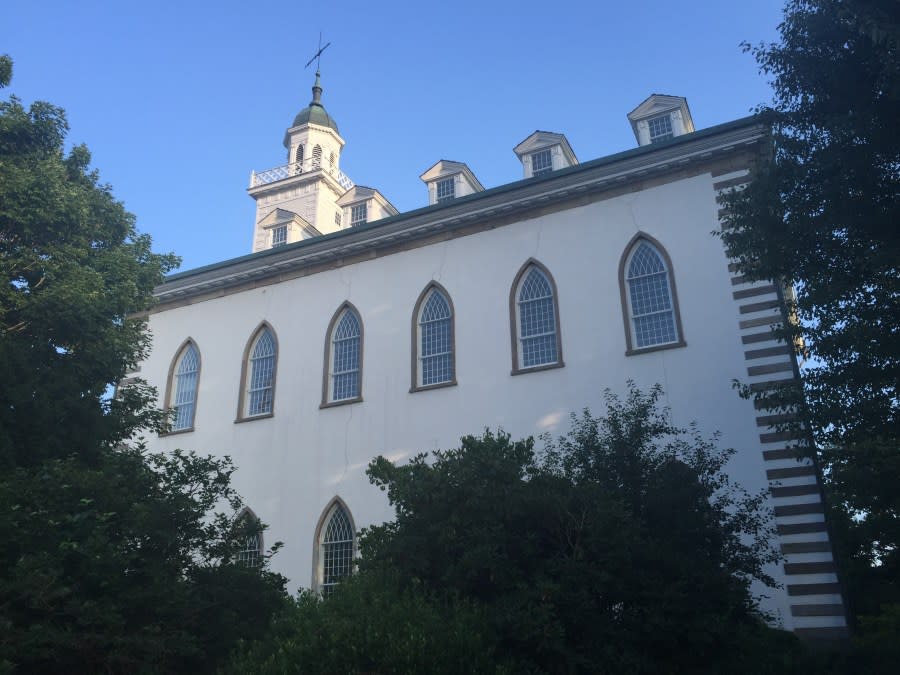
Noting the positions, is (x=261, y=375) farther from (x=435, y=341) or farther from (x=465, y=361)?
(x=465, y=361)

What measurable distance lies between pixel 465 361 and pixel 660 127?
35.5 feet

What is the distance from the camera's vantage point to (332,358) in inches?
931

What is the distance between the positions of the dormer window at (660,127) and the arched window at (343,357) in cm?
1121

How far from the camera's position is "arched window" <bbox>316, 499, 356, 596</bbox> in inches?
827

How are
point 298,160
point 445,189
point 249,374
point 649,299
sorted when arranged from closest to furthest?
point 649,299 < point 249,374 < point 445,189 < point 298,160

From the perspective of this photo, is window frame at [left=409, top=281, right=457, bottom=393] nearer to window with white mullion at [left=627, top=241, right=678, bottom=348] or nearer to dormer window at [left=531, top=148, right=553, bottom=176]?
window with white mullion at [left=627, top=241, right=678, bottom=348]

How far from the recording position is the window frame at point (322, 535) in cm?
2105

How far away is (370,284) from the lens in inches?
939

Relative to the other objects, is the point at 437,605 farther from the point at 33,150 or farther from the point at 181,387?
the point at 181,387

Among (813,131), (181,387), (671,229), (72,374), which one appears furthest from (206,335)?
(813,131)

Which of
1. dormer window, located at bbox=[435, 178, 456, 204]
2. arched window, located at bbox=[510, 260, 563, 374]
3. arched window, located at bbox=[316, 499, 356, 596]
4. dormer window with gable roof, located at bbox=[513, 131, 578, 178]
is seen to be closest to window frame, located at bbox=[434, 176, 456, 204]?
dormer window, located at bbox=[435, 178, 456, 204]

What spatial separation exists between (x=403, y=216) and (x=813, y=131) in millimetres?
11927

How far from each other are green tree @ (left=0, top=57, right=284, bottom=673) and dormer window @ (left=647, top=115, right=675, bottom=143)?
16.1m

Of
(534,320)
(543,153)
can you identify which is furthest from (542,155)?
(534,320)
